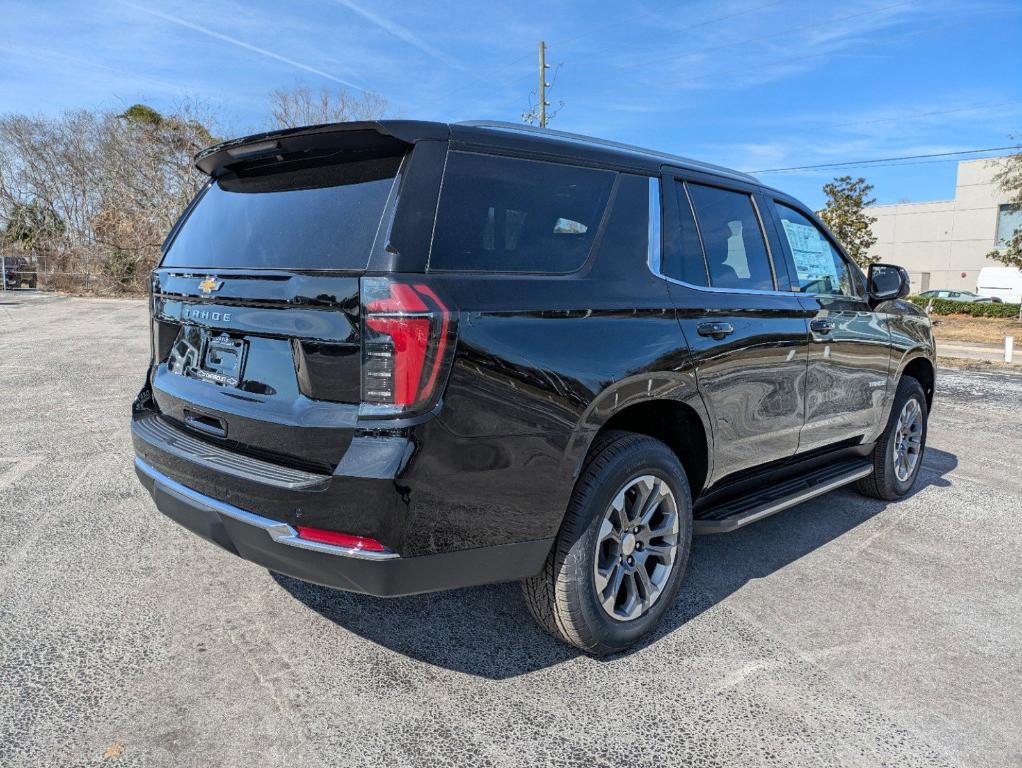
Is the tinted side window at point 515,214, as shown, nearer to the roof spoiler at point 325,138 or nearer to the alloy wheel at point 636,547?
the roof spoiler at point 325,138

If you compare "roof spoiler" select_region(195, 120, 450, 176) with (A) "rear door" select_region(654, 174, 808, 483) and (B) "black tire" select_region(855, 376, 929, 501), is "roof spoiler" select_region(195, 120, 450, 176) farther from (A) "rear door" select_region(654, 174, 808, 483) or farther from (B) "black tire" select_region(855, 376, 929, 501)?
(B) "black tire" select_region(855, 376, 929, 501)

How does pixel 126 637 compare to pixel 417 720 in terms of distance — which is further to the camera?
pixel 126 637

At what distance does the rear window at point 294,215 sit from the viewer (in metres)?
2.40

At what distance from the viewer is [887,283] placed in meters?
4.54

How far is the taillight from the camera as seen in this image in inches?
85.6

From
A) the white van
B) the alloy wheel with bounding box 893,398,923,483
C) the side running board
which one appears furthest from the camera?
the white van

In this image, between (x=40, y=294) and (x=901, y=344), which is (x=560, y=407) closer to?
(x=901, y=344)

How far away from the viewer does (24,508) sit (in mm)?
4398

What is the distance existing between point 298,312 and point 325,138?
2.10 ft

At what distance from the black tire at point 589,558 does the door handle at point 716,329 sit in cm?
53

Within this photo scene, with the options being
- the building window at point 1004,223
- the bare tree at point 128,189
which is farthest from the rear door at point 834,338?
the building window at point 1004,223

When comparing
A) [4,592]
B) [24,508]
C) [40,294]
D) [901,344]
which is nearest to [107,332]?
[24,508]

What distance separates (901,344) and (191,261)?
4151 millimetres

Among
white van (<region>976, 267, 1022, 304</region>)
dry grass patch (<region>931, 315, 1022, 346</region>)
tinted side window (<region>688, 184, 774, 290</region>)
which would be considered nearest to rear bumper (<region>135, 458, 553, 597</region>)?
tinted side window (<region>688, 184, 774, 290</region>)
